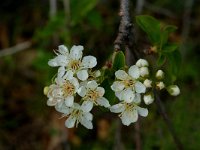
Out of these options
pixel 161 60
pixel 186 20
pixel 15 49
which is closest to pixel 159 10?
pixel 186 20

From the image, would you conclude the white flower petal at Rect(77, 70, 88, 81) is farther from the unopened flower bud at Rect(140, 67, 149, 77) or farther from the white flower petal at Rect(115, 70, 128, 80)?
the unopened flower bud at Rect(140, 67, 149, 77)

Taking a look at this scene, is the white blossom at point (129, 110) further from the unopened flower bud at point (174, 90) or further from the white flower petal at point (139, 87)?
the unopened flower bud at point (174, 90)

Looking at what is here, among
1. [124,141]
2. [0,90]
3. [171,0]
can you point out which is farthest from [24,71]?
[171,0]

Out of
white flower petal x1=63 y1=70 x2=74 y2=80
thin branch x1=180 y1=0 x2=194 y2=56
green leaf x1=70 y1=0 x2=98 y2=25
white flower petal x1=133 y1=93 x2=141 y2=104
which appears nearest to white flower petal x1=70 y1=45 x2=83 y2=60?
white flower petal x1=63 y1=70 x2=74 y2=80

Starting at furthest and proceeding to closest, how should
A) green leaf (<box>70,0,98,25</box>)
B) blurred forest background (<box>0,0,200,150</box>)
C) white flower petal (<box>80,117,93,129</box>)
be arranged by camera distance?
blurred forest background (<box>0,0,200,150</box>) → green leaf (<box>70,0,98,25</box>) → white flower petal (<box>80,117,93,129</box>)

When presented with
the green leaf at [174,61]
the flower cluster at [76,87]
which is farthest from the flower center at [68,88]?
the green leaf at [174,61]

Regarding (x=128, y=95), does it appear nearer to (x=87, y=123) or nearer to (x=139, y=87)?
(x=139, y=87)

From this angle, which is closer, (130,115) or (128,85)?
(128,85)
